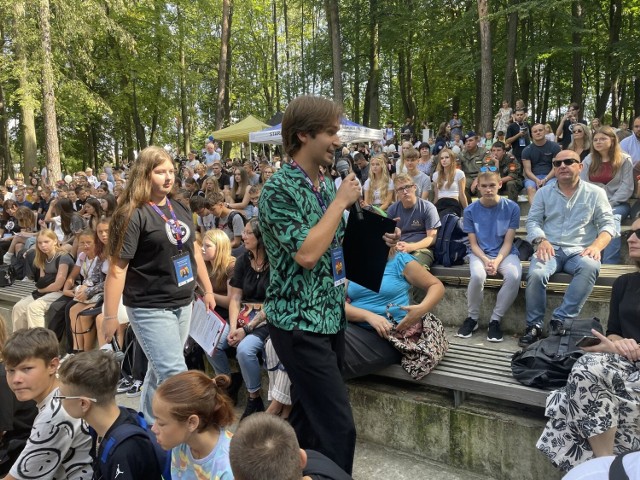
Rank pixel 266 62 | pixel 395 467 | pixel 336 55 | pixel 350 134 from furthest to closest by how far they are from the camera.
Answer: pixel 266 62 < pixel 336 55 < pixel 350 134 < pixel 395 467

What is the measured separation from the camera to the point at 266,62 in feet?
117

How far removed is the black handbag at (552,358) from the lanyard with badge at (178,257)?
200 cm

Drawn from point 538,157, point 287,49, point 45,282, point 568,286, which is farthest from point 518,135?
point 287,49

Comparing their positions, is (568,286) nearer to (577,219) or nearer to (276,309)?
(577,219)

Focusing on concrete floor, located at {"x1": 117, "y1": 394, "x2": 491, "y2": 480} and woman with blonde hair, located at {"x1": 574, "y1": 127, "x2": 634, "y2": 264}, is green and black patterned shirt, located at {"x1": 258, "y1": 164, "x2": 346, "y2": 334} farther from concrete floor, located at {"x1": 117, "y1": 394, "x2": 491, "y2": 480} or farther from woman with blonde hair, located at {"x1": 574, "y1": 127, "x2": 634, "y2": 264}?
woman with blonde hair, located at {"x1": 574, "y1": 127, "x2": 634, "y2": 264}

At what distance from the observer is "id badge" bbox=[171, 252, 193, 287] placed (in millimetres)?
3109

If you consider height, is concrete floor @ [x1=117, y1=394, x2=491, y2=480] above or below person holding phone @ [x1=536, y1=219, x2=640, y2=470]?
below

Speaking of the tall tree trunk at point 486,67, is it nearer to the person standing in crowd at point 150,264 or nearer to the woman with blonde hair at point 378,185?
the woman with blonde hair at point 378,185

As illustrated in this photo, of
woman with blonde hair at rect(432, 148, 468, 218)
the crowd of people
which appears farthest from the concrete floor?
woman with blonde hair at rect(432, 148, 468, 218)

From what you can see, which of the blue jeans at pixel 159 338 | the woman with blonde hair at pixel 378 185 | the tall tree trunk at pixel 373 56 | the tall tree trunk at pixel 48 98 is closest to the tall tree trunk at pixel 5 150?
the tall tree trunk at pixel 48 98

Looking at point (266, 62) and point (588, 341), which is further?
point (266, 62)

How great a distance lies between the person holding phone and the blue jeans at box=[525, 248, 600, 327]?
127 cm

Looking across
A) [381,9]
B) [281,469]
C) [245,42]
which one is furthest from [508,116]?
Result: [245,42]

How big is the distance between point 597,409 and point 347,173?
5.12 feet
